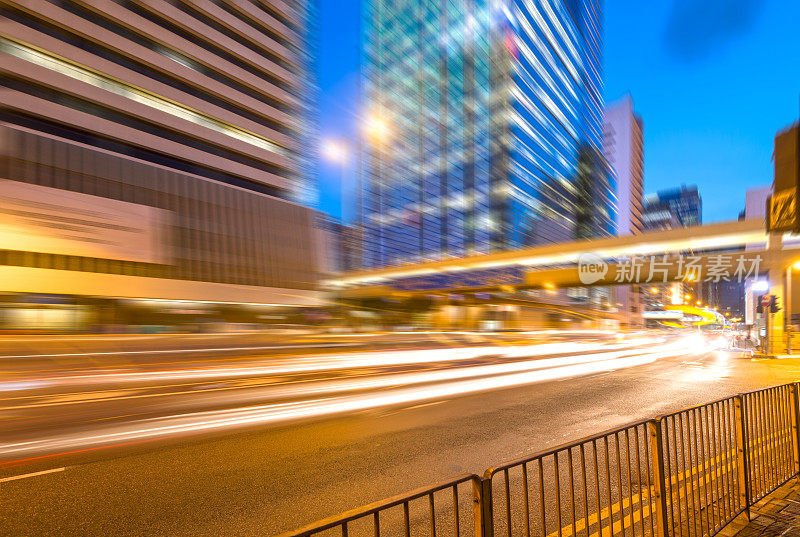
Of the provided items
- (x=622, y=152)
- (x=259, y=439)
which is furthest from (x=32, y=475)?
(x=622, y=152)

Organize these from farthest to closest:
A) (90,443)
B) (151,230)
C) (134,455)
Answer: (151,230) < (90,443) < (134,455)

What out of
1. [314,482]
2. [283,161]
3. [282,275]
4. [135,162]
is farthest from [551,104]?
[314,482]

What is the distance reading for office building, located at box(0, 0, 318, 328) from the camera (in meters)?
27.7

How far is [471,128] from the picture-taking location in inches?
3398

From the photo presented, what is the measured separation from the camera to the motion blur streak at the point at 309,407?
666 cm

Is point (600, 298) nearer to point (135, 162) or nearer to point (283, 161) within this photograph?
point (283, 161)

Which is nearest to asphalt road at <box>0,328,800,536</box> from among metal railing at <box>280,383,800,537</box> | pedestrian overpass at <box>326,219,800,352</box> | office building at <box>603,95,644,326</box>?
metal railing at <box>280,383,800,537</box>

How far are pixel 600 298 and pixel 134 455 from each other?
93856mm

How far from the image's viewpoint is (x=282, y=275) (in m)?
42.0

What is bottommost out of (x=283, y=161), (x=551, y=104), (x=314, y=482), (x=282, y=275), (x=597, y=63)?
(x=314, y=482)

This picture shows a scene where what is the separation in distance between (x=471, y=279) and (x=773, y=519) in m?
44.1

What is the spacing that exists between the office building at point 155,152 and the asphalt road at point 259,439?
2321cm

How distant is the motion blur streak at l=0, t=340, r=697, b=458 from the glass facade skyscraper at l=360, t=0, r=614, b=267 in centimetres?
6188

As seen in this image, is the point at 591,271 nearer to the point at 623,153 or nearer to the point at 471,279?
the point at 471,279
